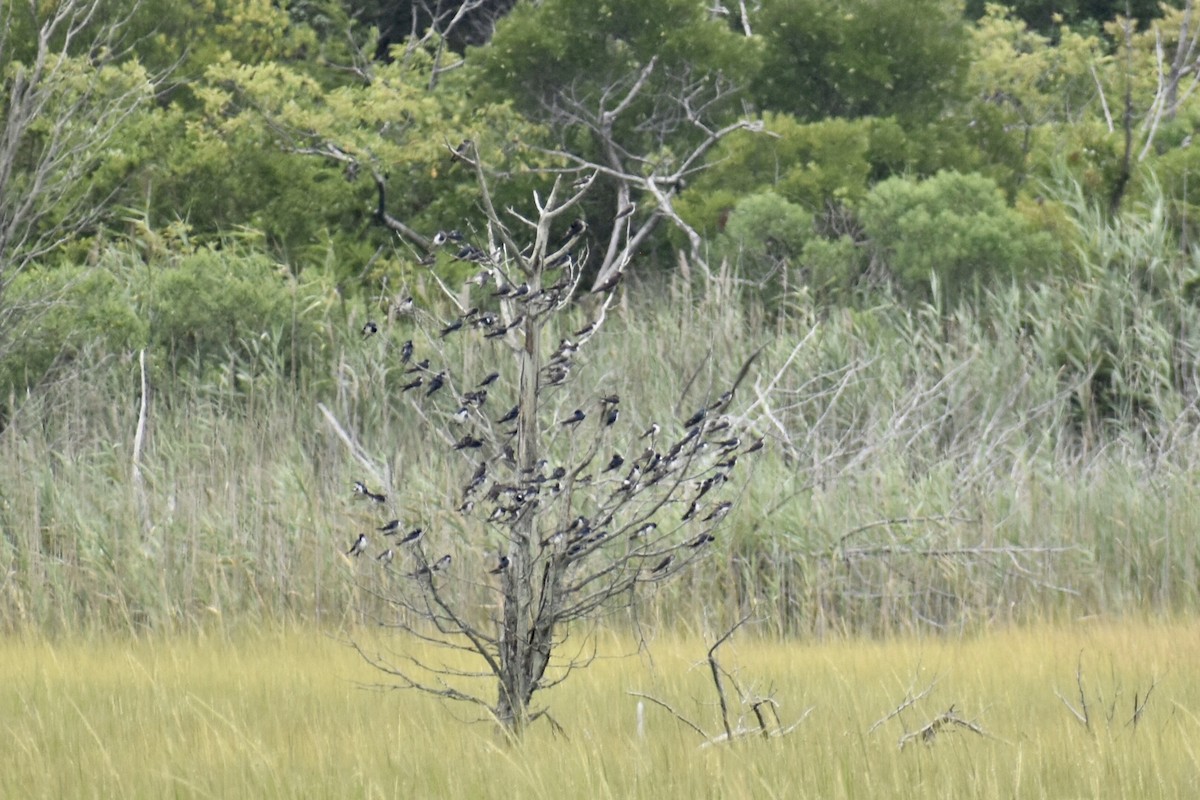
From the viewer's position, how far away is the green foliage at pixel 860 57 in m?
14.3

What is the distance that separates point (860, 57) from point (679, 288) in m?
2.81

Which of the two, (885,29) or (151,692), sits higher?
(885,29)

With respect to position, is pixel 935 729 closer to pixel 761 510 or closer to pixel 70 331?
pixel 761 510

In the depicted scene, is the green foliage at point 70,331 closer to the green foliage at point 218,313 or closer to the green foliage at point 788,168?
the green foliage at point 218,313

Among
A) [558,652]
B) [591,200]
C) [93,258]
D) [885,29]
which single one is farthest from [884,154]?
[558,652]

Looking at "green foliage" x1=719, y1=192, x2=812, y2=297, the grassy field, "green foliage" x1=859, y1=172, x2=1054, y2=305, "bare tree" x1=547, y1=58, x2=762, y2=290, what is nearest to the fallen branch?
the grassy field

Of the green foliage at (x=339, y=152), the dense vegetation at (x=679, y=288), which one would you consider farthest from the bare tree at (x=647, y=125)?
the green foliage at (x=339, y=152)

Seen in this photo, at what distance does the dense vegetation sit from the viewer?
6.51m

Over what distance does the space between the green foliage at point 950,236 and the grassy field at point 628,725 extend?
5.60m

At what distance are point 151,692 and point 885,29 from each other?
11.0 meters

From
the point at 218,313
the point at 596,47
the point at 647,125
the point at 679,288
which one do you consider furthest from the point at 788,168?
the point at 218,313

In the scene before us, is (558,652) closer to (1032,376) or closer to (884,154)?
(1032,376)

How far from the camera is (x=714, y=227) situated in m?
13.4

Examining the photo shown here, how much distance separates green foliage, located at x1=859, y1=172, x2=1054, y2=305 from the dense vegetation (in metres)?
0.03
